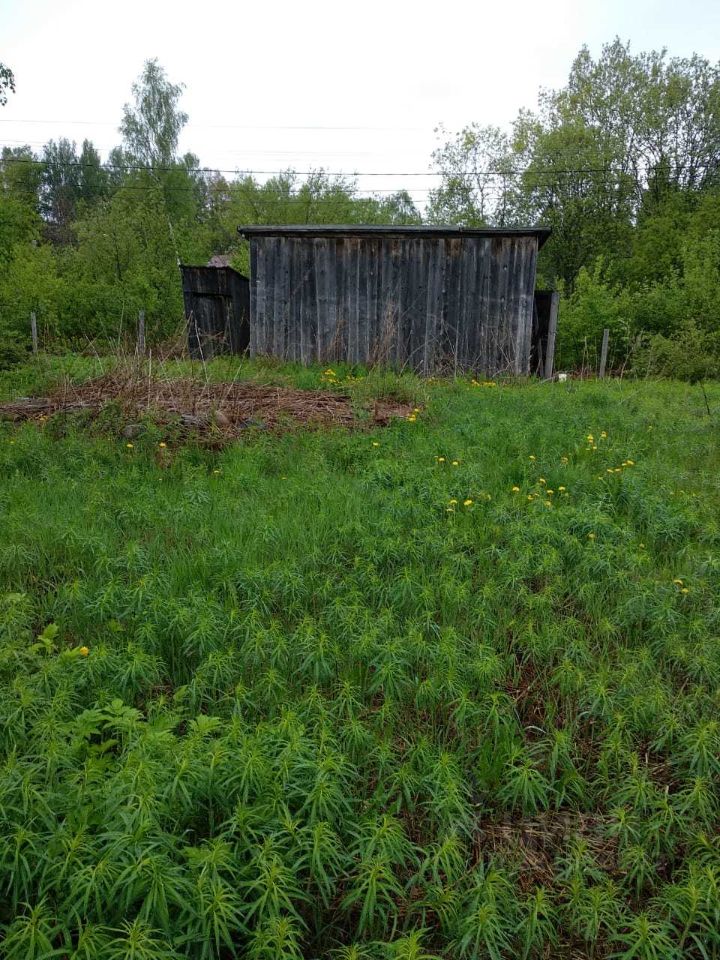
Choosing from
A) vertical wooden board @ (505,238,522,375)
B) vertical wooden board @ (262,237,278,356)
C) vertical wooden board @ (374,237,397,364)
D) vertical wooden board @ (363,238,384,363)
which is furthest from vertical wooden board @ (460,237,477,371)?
vertical wooden board @ (262,237,278,356)

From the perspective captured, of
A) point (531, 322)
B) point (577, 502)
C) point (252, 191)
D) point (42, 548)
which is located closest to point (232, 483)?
point (42, 548)

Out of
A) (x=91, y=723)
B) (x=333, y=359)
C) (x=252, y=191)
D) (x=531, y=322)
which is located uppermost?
(x=252, y=191)

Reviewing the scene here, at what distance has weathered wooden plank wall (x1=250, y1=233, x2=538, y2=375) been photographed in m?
12.4

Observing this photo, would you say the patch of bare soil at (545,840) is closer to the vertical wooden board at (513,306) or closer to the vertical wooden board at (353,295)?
the vertical wooden board at (513,306)

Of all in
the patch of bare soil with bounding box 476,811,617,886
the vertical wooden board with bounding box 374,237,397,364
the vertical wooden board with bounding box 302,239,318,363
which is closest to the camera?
the patch of bare soil with bounding box 476,811,617,886

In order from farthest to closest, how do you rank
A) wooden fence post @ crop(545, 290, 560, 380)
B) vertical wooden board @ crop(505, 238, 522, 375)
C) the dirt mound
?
1. wooden fence post @ crop(545, 290, 560, 380)
2. vertical wooden board @ crop(505, 238, 522, 375)
3. the dirt mound

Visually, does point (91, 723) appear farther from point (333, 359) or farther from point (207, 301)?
point (207, 301)

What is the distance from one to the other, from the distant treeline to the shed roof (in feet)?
14.0

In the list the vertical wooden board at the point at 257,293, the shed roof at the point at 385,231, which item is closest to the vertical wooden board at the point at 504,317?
the shed roof at the point at 385,231

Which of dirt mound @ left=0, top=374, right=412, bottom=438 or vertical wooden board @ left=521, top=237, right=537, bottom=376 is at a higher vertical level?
vertical wooden board @ left=521, top=237, right=537, bottom=376

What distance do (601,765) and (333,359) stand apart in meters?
10.9

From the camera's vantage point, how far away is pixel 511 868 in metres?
2.27

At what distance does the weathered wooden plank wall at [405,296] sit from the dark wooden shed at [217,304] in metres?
1.16

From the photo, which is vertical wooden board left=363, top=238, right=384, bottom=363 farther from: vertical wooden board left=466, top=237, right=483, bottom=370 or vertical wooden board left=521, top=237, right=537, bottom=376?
vertical wooden board left=521, top=237, right=537, bottom=376
